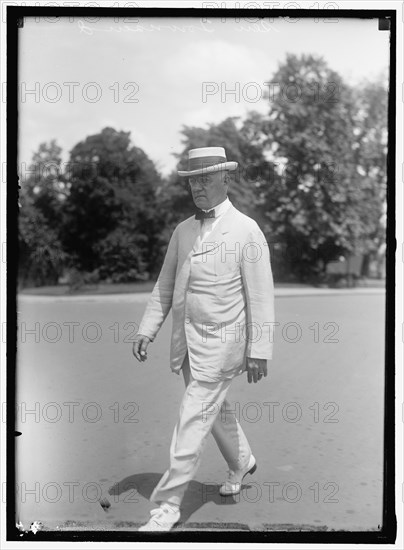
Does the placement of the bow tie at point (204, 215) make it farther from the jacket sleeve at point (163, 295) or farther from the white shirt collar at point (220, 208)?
the jacket sleeve at point (163, 295)

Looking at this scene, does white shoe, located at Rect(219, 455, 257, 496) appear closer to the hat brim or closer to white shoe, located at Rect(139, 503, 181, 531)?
white shoe, located at Rect(139, 503, 181, 531)

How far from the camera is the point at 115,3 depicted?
4.00 metres

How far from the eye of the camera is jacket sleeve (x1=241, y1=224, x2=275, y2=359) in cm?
387

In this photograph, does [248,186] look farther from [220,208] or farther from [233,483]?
[233,483]

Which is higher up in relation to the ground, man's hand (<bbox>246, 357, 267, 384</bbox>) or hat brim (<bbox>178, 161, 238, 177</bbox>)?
hat brim (<bbox>178, 161, 238, 177</bbox>)

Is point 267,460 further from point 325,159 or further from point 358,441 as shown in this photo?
point 325,159

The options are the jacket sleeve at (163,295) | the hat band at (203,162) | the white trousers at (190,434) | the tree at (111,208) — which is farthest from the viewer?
the tree at (111,208)

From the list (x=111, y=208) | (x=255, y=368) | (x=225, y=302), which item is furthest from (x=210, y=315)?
(x=111, y=208)

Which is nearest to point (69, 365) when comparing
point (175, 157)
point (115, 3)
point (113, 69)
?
point (175, 157)

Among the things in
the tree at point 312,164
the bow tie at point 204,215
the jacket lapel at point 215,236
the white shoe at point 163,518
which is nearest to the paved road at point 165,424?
the white shoe at point 163,518

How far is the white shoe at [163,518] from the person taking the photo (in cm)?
388

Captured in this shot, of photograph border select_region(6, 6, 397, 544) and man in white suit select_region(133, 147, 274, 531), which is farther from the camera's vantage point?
photograph border select_region(6, 6, 397, 544)

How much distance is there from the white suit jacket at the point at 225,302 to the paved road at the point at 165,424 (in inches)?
9.6

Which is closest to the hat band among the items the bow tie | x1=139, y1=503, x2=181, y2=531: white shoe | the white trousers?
the bow tie
